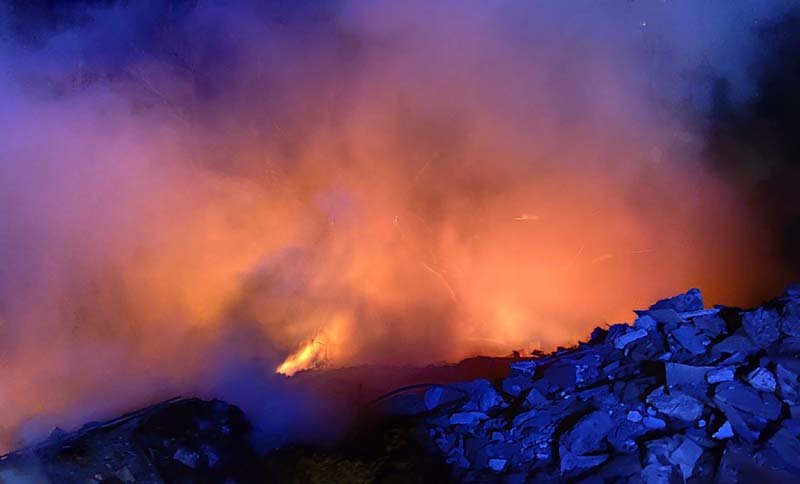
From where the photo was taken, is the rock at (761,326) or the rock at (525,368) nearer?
the rock at (761,326)

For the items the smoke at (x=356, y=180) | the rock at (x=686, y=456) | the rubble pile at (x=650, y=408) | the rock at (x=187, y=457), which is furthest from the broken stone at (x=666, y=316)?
the rock at (x=187, y=457)

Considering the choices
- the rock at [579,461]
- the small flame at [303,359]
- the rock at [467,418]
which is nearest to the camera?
the rock at [579,461]

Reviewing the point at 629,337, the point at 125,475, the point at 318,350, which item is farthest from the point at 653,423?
the point at 318,350

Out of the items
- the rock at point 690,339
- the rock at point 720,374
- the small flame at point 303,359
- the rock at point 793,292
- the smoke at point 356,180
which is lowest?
the rock at point 720,374

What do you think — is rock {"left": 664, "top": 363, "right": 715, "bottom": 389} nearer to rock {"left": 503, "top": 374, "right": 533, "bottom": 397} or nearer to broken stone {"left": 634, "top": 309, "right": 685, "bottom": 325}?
broken stone {"left": 634, "top": 309, "right": 685, "bottom": 325}

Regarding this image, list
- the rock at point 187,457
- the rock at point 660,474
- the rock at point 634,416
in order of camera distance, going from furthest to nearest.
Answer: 1. the rock at point 187,457
2. the rock at point 634,416
3. the rock at point 660,474

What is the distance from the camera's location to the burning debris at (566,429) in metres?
4.88

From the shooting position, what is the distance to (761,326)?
610 centimetres

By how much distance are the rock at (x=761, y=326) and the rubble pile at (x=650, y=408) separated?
1 cm

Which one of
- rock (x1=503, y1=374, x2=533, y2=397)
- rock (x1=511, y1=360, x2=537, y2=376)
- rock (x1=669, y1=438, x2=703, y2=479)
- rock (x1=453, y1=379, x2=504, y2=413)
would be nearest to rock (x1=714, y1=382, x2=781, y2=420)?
rock (x1=669, y1=438, x2=703, y2=479)

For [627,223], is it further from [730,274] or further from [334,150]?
[334,150]

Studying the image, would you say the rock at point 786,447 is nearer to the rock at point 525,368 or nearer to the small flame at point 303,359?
the rock at point 525,368

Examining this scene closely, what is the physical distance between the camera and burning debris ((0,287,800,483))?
192 inches

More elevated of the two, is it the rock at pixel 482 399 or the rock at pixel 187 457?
the rock at pixel 187 457
